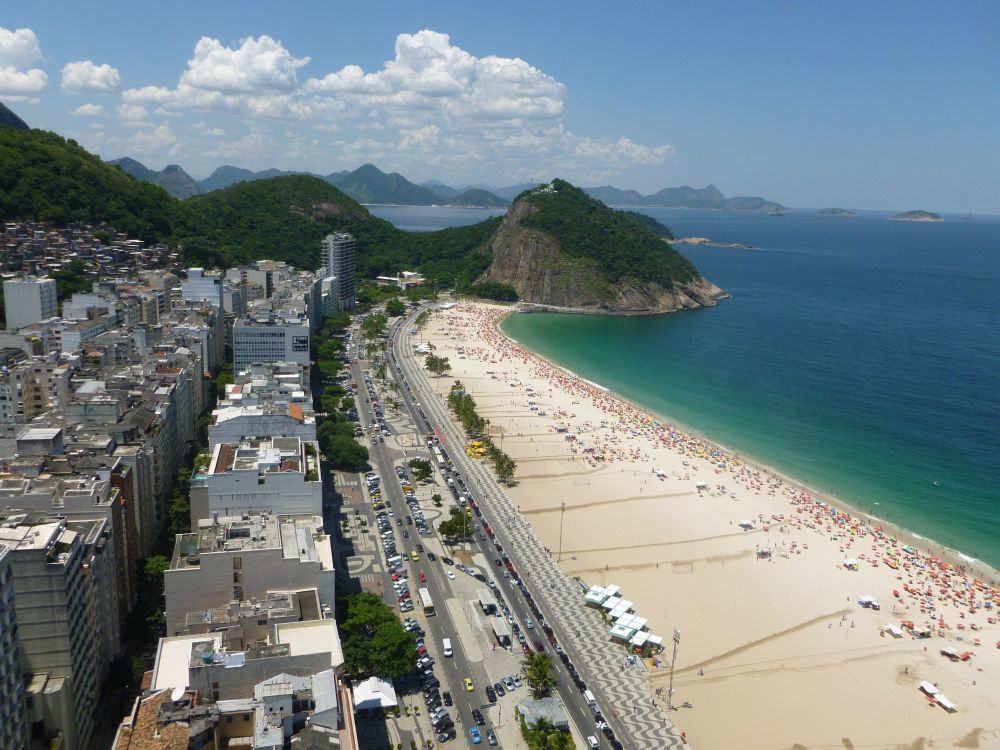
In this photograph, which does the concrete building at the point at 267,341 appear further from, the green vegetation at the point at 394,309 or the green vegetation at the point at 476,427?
the green vegetation at the point at 394,309

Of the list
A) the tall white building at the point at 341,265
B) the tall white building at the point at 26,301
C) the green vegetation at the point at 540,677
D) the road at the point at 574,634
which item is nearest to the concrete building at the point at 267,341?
the road at the point at 574,634

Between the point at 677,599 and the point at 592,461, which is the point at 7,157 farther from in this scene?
the point at 677,599

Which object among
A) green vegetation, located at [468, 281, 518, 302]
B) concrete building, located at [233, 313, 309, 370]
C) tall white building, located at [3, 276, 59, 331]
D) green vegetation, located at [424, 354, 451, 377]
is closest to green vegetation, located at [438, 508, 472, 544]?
concrete building, located at [233, 313, 309, 370]

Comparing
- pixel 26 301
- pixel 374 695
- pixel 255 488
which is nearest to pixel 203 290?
pixel 26 301

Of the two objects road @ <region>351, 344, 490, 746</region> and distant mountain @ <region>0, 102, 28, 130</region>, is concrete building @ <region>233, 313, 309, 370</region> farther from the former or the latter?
distant mountain @ <region>0, 102, 28, 130</region>

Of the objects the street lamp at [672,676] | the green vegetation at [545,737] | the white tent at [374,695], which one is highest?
the white tent at [374,695]

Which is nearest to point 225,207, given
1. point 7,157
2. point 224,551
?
point 7,157
